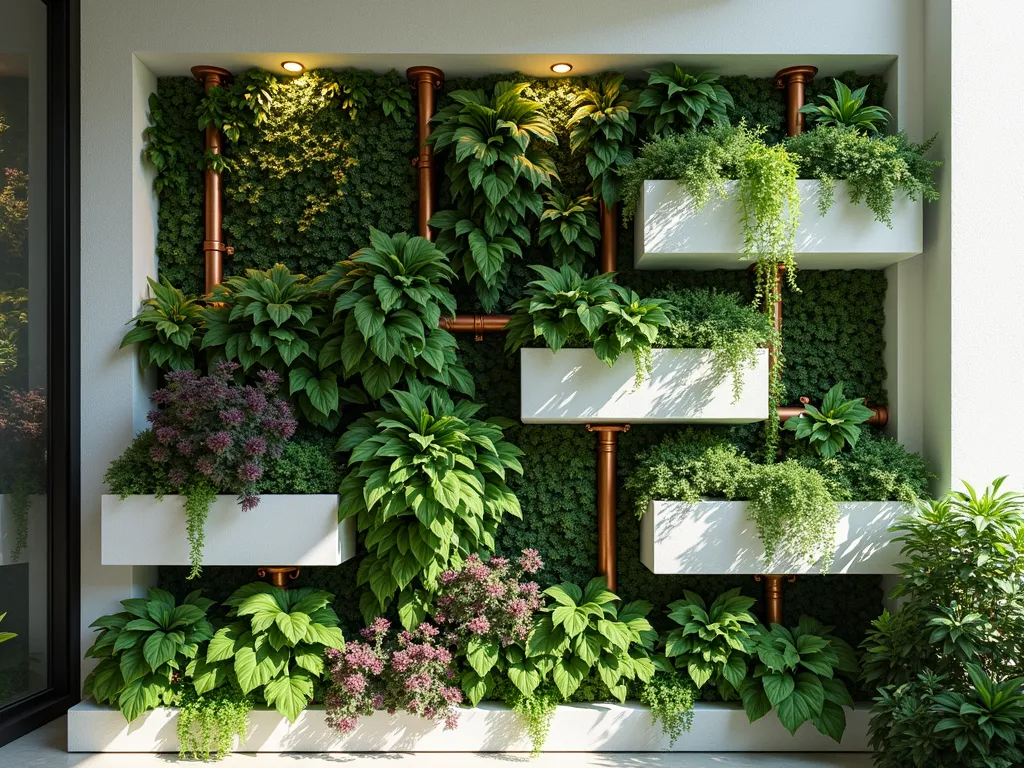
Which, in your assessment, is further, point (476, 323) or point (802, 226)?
point (476, 323)

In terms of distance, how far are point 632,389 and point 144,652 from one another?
240 cm

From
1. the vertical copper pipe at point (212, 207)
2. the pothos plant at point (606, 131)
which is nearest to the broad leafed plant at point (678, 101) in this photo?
the pothos plant at point (606, 131)

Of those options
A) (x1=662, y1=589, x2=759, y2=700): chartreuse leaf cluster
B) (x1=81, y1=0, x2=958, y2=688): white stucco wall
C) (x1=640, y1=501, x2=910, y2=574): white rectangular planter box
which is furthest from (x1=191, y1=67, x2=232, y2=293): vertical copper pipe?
(x1=662, y1=589, x2=759, y2=700): chartreuse leaf cluster

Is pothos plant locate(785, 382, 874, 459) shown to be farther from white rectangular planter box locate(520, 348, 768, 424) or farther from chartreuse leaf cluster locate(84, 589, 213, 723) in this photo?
chartreuse leaf cluster locate(84, 589, 213, 723)

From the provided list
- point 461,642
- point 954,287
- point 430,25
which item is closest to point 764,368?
point 954,287

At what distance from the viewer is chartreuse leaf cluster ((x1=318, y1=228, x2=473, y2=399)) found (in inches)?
131

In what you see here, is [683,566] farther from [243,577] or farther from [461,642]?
[243,577]

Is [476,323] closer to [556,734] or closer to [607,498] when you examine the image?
[607,498]

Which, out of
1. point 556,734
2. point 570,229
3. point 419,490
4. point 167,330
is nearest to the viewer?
point 419,490

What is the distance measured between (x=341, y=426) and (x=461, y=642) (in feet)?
3.90

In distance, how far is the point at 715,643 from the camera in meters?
3.41

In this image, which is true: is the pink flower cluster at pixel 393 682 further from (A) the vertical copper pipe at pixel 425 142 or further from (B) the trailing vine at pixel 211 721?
(A) the vertical copper pipe at pixel 425 142

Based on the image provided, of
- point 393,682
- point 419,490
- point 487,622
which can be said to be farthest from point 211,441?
point 487,622

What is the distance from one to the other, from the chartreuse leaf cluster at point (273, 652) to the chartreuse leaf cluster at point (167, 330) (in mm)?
1189
